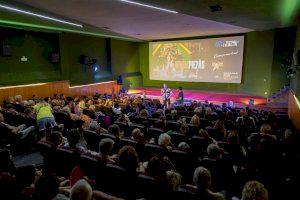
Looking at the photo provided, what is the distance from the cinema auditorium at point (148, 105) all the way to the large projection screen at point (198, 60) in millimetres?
68

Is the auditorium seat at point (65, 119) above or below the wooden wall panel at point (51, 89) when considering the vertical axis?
below

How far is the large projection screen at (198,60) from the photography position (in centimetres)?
1492

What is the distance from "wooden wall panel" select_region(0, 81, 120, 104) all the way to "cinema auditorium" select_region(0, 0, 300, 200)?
59 millimetres

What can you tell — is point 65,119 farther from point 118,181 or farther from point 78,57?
point 78,57

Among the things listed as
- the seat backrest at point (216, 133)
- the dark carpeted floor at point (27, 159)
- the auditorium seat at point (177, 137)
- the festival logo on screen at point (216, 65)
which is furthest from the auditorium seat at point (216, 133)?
the festival logo on screen at point (216, 65)

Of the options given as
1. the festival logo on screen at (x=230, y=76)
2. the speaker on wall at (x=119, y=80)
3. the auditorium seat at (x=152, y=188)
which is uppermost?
the festival logo on screen at (x=230, y=76)

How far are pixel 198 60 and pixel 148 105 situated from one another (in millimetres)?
7560

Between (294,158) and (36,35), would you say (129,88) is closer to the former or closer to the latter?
(36,35)

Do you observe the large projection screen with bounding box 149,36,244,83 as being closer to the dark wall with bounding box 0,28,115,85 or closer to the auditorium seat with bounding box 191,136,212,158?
the dark wall with bounding box 0,28,115,85

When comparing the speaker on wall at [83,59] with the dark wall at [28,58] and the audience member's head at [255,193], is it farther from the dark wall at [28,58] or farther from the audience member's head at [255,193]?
the audience member's head at [255,193]

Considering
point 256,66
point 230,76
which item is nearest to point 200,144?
point 256,66

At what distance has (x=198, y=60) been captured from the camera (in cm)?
1634

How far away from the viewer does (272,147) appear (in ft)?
12.5

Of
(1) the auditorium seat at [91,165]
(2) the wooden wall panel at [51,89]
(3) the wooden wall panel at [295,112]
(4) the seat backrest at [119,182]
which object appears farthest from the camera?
(2) the wooden wall panel at [51,89]
